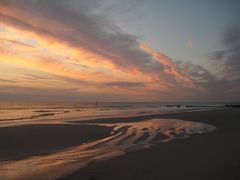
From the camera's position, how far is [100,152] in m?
9.49

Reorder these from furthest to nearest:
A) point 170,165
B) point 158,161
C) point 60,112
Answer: point 60,112 → point 158,161 → point 170,165

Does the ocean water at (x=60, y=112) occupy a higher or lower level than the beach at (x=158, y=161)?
higher

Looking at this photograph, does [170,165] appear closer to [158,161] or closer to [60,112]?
[158,161]

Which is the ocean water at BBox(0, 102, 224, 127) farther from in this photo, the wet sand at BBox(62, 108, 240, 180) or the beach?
the wet sand at BBox(62, 108, 240, 180)

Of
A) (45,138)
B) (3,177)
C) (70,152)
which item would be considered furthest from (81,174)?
(45,138)

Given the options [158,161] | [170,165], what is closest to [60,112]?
[158,161]

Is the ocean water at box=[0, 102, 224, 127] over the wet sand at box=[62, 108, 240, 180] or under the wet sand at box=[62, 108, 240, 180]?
over

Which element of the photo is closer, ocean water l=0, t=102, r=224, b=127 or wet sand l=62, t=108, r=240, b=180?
wet sand l=62, t=108, r=240, b=180

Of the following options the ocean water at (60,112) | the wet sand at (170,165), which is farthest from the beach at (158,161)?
the ocean water at (60,112)

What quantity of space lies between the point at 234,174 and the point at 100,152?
5.55 meters

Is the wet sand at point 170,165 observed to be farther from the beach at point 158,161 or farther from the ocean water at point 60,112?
the ocean water at point 60,112

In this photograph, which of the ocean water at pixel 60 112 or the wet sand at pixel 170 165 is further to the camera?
the ocean water at pixel 60 112

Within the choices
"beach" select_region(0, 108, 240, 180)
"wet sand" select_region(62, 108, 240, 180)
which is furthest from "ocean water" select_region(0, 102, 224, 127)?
"wet sand" select_region(62, 108, 240, 180)

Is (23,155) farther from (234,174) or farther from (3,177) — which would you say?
(234,174)
